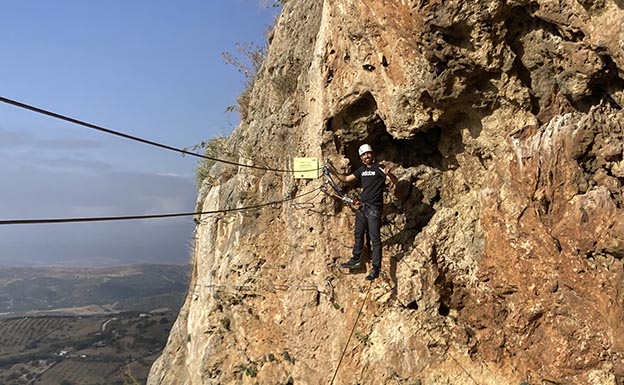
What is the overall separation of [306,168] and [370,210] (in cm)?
161

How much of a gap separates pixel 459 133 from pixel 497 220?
71.5 inches

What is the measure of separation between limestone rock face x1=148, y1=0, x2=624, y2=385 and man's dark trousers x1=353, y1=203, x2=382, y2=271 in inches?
17.8

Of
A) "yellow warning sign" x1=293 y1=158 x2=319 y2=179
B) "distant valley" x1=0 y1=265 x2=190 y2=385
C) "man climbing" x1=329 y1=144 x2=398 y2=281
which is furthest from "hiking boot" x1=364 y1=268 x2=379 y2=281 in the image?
"distant valley" x1=0 y1=265 x2=190 y2=385

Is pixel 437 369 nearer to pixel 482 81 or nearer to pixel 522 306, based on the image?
pixel 522 306

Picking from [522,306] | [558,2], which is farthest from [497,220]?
[558,2]

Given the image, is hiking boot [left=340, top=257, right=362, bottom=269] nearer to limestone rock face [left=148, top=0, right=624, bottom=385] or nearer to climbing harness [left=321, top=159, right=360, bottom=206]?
limestone rock face [left=148, top=0, right=624, bottom=385]

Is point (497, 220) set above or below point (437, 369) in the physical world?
above

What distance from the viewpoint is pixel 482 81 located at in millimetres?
7875

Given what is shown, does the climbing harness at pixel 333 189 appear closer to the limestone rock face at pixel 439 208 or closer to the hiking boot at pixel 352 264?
the limestone rock face at pixel 439 208

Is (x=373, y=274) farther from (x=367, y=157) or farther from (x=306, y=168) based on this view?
(x=306, y=168)

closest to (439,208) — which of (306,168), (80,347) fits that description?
(306,168)

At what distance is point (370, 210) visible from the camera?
334 inches

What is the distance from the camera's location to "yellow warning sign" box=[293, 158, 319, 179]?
935 cm

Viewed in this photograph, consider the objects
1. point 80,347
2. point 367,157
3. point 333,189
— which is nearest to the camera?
point 367,157
